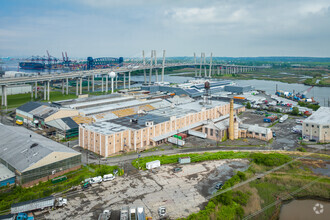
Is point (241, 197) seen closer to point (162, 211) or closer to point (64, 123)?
point (162, 211)

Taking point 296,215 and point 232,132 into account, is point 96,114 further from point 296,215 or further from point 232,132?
point 296,215

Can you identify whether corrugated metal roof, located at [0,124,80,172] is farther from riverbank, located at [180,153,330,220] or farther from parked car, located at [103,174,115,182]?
riverbank, located at [180,153,330,220]

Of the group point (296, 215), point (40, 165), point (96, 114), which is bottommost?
point (296, 215)

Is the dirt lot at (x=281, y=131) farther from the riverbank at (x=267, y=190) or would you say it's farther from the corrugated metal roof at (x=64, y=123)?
the corrugated metal roof at (x=64, y=123)

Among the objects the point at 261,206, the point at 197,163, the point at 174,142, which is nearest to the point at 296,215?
the point at 261,206

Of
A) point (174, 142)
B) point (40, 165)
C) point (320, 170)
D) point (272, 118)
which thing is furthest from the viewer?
point (272, 118)

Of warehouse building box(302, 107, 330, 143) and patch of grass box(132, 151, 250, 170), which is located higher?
warehouse building box(302, 107, 330, 143)

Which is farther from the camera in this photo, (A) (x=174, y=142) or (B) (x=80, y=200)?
(A) (x=174, y=142)

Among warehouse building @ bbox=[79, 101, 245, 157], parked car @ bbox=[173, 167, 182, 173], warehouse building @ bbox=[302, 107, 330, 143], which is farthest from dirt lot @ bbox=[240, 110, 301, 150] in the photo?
parked car @ bbox=[173, 167, 182, 173]
